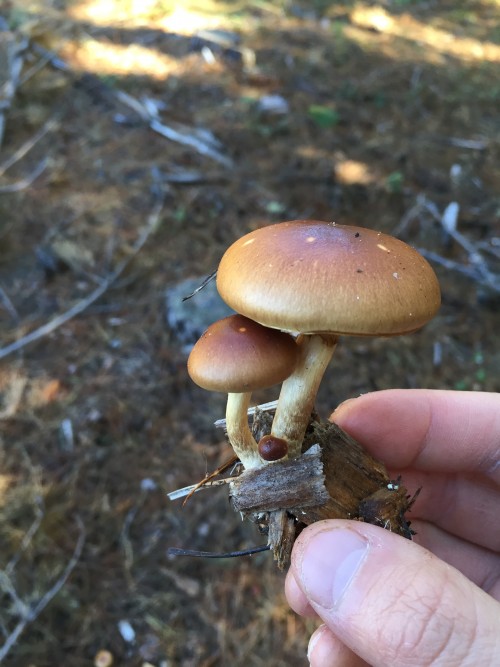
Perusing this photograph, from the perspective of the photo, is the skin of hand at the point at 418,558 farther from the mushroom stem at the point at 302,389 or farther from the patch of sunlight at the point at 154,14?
the patch of sunlight at the point at 154,14

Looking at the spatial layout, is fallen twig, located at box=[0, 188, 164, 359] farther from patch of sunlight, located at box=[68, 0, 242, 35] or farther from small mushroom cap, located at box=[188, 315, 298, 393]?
patch of sunlight, located at box=[68, 0, 242, 35]

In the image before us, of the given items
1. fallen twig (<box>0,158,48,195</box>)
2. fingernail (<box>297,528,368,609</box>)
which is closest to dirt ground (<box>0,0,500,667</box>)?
fallen twig (<box>0,158,48,195</box>)

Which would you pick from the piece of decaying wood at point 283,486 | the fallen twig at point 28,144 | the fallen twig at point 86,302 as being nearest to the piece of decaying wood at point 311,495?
the piece of decaying wood at point 283,486

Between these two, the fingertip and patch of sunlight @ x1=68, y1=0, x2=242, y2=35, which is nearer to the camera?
the fingertip

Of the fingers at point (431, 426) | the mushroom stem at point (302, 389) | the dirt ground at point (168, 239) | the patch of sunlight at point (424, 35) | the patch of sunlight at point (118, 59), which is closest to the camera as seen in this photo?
the mushroom stem at point (302, 389)

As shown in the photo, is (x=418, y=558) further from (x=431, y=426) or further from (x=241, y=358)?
(x=431, y=426)

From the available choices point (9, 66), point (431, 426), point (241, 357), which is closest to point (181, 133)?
point (9, 66)
